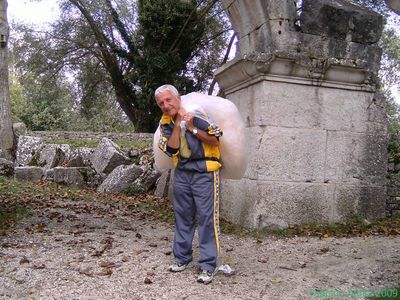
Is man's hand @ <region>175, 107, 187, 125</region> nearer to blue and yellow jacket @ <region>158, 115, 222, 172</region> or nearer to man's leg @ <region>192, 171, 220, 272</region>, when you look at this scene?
blue and yellow jacket @ <region>158, 115, 222, 172</region>

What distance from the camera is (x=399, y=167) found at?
6512 millimetres

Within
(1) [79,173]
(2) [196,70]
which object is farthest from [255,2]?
(2) [196,70]

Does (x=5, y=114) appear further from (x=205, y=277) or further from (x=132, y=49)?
(x=205, y=277)

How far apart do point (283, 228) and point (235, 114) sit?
2.25 m

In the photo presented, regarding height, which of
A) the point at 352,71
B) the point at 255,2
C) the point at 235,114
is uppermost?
the point at 255,2

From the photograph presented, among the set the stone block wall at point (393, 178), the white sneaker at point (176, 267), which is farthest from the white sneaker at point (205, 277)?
the stone block wall at point (393, 178)

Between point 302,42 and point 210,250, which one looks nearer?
point 210,250

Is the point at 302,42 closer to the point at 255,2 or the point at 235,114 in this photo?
the point at 255,2

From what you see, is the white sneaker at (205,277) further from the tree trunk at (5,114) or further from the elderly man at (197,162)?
the tree trunk at (5,114)

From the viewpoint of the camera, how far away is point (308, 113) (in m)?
5.70

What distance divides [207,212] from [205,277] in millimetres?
539

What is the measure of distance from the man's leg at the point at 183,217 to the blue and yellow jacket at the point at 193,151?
13 centimetres

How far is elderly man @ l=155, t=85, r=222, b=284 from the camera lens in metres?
3.59

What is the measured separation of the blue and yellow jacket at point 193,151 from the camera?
3.65 metres
